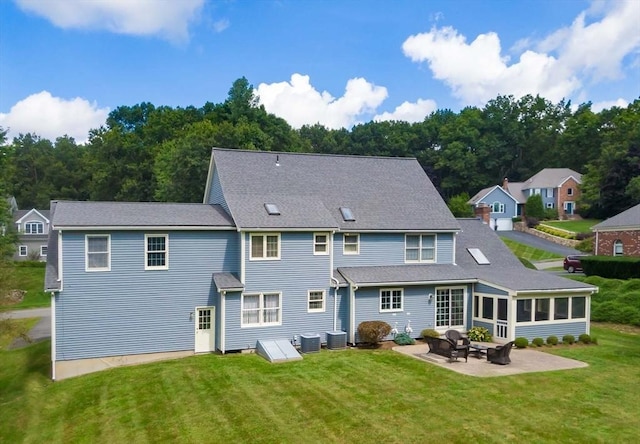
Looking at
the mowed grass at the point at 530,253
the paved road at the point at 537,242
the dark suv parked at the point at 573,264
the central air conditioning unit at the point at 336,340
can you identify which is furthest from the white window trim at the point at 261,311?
the paved road at the point at 537,242

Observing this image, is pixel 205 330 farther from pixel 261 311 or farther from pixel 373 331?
pixel 373 331

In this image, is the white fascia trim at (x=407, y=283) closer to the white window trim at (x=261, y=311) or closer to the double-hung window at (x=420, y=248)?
the double-hung window at (x=420, y=248)

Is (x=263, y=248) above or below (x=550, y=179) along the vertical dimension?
Result: below

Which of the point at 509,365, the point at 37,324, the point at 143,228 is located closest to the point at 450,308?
the point at 509,365

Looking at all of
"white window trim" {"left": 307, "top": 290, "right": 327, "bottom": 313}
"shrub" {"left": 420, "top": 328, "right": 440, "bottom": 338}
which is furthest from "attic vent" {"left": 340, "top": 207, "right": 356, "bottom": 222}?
"shrub" {"left": 420, "top": 328, "right": 440, "bottom": 338}

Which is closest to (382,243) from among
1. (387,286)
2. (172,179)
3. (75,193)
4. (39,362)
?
(387,286)

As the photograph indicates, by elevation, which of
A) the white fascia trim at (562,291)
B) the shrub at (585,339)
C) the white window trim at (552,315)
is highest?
the white fascia trim at (562,291)

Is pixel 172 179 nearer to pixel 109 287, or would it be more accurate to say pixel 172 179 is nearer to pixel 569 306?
pixel 109 287
